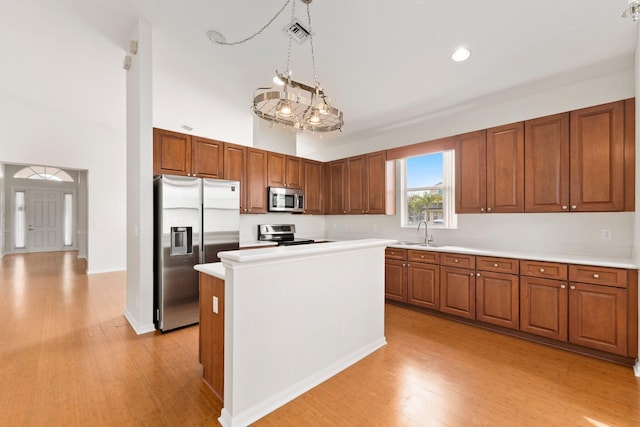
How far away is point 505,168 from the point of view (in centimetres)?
330

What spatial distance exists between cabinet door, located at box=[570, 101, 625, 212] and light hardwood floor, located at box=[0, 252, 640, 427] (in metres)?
1.55

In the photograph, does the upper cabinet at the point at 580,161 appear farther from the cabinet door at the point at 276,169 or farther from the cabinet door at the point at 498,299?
the cabinet door at the point at 276,169

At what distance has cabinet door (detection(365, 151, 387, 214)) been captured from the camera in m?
4.62

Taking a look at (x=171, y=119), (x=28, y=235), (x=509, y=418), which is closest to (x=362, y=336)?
(x=509, y=418)

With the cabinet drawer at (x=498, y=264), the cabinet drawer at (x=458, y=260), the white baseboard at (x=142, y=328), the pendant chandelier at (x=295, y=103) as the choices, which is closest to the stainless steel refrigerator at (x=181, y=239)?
the white baseboard at (x=142, y=328)

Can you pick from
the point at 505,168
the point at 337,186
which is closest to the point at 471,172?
the point at 505,168

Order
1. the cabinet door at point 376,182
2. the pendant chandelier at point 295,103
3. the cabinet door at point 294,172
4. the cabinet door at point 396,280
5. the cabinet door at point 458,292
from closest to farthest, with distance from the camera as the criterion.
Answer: the pendant chandelier at point 295,103, the cabinet door at point 458,292, the cabinet door at point 396,280, the cabinet door at point 376,182, the cabinet door at point 294,172

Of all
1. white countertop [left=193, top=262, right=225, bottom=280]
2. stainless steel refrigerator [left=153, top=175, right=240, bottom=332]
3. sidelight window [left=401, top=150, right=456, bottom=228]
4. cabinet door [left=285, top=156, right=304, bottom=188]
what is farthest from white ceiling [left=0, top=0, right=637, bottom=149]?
white countertop [left=193, top=262, right=225, bottom=280]

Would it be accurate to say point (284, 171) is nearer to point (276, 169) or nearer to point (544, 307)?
point (276, 169)

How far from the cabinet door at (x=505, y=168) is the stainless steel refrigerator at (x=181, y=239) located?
11.6ft

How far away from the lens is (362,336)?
102 inches

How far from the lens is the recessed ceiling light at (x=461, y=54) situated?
2.69 meters

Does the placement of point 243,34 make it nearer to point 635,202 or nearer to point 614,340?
point 635,202

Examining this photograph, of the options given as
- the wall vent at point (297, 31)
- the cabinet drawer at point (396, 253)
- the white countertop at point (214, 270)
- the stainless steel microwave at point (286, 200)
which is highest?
the wall vent at point (297, 31)
